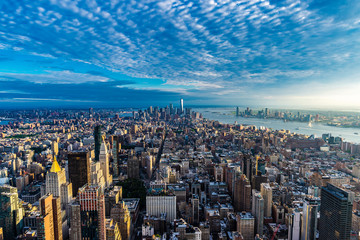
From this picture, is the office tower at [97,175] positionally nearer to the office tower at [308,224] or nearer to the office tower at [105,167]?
the office tower at [105,167]

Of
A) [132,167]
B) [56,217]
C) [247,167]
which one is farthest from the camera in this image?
[132,167]

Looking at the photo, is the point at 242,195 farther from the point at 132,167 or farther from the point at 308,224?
the point at 132,167

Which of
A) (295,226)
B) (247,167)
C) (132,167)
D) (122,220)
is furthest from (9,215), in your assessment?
(247,167)

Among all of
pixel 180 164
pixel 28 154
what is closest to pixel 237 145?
pixel 180 164

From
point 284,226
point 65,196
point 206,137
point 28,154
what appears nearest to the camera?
point 284,226

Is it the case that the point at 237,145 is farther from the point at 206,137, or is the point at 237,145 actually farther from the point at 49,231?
the point at 49,231

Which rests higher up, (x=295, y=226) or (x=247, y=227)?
(x=295, y=226)
